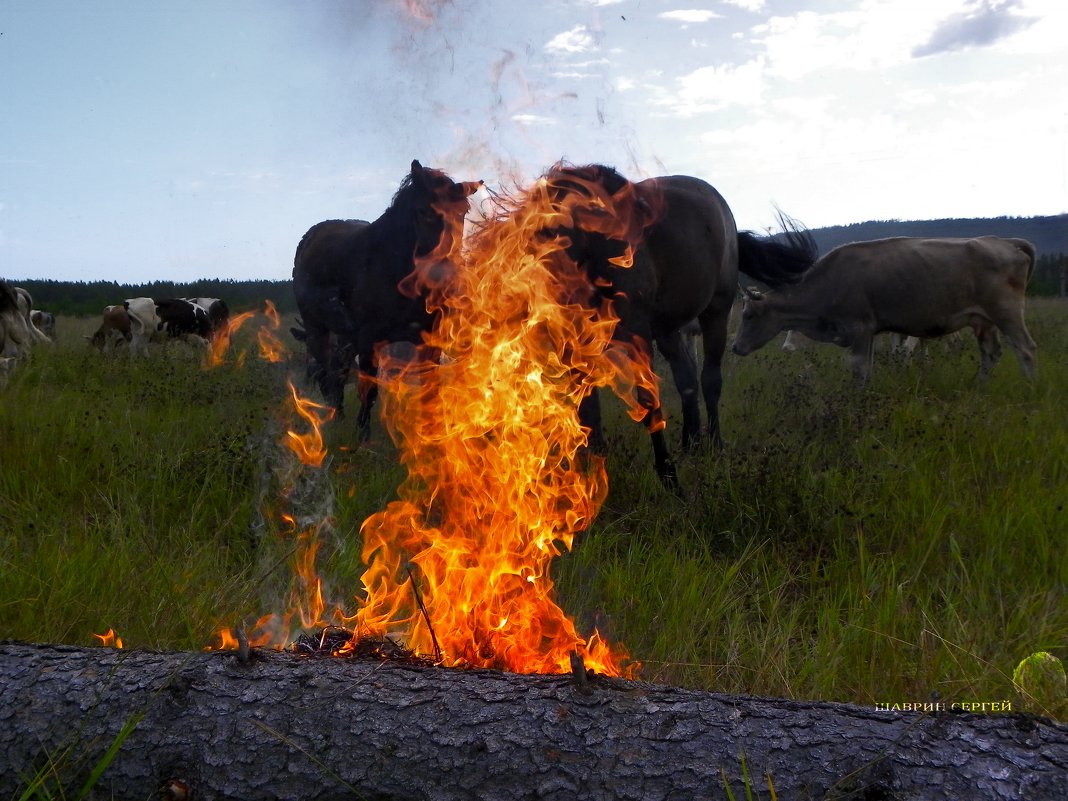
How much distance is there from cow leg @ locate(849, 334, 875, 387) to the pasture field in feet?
11.2

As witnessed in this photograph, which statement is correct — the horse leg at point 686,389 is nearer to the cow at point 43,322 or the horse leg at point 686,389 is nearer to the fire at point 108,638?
the fire at point 108,638

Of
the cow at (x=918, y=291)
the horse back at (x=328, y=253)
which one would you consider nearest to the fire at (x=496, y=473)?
the horse back at (x=328, y=253)

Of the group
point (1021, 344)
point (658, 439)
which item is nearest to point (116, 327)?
point (658, 439)

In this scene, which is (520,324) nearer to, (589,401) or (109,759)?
(589,401)

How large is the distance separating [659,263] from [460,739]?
14.2 feet

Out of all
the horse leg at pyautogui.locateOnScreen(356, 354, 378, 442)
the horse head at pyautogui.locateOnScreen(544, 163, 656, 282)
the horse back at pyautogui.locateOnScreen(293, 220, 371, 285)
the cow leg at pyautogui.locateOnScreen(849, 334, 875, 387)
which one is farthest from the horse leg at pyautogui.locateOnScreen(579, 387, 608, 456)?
the cow leg at pyautogui.locateOnScreen(849, 334, 875, 387)

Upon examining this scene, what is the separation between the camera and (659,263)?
5.74 meters

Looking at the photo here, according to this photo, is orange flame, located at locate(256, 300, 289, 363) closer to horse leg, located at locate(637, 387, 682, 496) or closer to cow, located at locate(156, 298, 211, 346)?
horse leg, located at locate(637, 387, 682, 496)

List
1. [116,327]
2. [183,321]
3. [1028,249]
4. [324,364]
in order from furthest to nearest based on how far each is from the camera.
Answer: [183,321] → [116,327] → [1028,249] → [324,364]

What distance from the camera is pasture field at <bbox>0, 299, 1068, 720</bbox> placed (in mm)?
3137

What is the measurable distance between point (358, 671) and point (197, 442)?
4.43 meters

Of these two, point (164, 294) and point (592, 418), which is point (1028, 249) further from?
point (164, 294)

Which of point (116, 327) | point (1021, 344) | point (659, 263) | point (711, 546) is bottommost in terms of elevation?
point (711, 546)

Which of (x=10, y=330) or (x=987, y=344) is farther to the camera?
(x=10, y=330)
